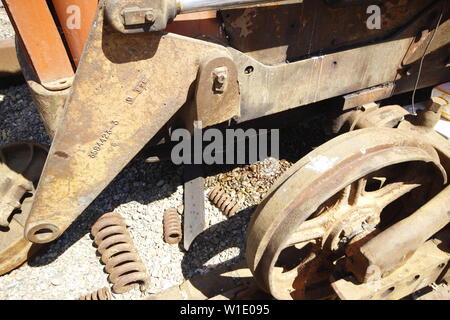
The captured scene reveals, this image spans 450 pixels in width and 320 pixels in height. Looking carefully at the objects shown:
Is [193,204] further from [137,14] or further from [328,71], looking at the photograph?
[137,14]

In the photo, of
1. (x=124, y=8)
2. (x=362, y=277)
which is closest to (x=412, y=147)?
(x=362, y=277)

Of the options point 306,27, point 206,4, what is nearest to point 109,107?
point 206,4

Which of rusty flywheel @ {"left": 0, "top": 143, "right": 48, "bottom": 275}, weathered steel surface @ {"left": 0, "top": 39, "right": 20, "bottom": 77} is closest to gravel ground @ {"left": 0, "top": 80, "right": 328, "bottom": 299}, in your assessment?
rusty flywheel @ {"left": 0, "top": 143, "right": 48, "bottom": 275}

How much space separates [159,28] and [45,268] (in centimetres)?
207

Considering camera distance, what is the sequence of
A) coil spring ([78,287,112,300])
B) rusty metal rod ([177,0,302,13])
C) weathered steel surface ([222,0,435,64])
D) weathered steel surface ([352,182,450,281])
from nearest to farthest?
rusty metal rod ([177,0,302,13])
weathered steel surface ([352,182,450,281])
weathered steel surface ([222,0,435,64])
coil spring ([78,287,112,300])

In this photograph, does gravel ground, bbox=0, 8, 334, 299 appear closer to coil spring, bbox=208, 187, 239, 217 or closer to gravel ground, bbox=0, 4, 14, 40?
coil spring, bbox=208, 187, 239, 217

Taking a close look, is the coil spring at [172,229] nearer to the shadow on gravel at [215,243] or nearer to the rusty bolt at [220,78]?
the shadow on gravel at [215,243]

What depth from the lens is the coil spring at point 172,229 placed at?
299cm

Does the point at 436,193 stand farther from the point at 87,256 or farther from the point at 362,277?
the point at 87,256

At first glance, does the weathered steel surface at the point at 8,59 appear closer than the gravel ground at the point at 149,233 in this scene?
No

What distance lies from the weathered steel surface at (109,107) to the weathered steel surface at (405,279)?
136 cm

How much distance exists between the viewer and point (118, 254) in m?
2.86

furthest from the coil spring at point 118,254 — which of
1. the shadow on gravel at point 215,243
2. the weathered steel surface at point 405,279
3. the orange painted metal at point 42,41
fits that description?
the weathered steel surface at point 405,279

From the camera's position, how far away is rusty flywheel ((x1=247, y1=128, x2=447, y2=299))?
1.84 metres
